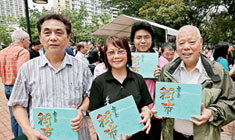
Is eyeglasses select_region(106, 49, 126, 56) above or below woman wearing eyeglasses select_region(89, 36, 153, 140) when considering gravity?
above

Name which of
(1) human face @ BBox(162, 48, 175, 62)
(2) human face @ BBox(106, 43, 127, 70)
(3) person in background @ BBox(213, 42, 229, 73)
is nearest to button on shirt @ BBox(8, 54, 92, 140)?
(2) human face @ BBox(106, 43, 127, 70)

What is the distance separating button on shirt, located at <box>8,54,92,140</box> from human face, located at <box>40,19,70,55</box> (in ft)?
0.50

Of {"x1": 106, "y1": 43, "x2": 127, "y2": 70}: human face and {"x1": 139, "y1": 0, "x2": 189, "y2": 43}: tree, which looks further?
{"x1": 139, "y1": 0, "x2": 189, "y2": 43}: tree

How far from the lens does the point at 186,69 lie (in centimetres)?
164

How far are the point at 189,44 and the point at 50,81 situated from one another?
142 cm

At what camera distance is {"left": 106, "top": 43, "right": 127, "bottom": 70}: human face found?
4.82 feet

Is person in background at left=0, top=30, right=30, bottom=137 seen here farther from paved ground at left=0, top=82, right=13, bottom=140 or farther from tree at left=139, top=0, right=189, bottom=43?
tree at left=139, top=0, right=189, bottom=43

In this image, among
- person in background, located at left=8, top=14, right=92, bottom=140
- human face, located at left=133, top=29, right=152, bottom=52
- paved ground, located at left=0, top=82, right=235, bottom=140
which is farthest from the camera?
paved ground, located at left=0, top=82, right=235, bottom=140

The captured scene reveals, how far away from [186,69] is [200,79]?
0.61 feet

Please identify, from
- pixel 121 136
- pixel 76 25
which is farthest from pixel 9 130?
pixel 76 25

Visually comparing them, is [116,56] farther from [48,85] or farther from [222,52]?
[222,52]

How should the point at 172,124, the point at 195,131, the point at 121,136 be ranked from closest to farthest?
1. the point at 121,136
2. the point at 195,131
3. the point at 172,124

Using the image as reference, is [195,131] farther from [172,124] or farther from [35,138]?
[35,138]

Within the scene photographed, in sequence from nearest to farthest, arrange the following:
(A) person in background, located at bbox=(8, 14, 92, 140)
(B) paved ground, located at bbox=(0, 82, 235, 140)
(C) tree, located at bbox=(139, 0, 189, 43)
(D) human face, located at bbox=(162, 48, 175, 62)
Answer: (A) person in background, located at bbox=(8, 14, 92, 140), (D) human face, located at bbox=(162, 48, 175, 62), (B) paved ground, located at bbox=(0, 82, 235, 140), (C) tree, located at bbox=(139, 0, 189, 43)
